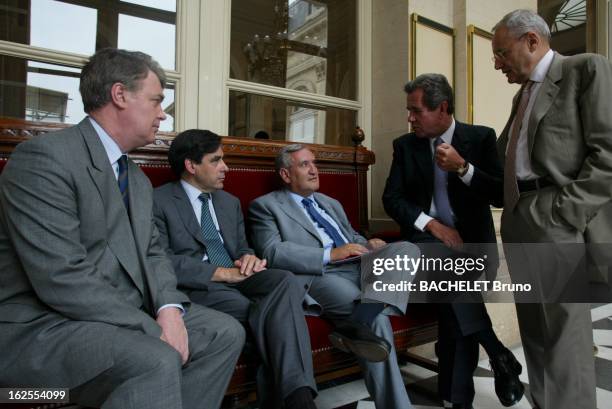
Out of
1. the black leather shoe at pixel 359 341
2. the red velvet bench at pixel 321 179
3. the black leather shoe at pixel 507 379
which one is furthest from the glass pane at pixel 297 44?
the black leather shoe at pixel 507 379

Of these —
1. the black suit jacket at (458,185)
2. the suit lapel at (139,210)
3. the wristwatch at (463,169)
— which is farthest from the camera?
the black suit jacket at (458,185)

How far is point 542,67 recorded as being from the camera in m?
1.80

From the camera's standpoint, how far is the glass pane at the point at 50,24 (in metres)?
2.22

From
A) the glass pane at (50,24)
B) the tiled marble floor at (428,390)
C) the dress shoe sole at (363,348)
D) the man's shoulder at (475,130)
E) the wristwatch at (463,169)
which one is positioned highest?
the glass pane at (50,24)

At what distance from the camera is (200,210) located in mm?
2076

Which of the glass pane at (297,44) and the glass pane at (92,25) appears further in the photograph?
the glass pane at (297,44)

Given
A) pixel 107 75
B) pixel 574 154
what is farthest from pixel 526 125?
pixel 107 75

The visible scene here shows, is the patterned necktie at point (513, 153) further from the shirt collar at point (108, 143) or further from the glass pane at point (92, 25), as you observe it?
the glass pane at point (92, 25)

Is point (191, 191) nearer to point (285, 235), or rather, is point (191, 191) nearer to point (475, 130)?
point (285, 235)

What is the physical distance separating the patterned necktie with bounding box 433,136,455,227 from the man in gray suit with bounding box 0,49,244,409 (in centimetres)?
132

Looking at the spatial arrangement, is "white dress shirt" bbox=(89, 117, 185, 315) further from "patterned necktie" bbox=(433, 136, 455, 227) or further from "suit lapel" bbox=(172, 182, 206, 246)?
"patterned necktie" bbox=(433, 136, 455, 227)

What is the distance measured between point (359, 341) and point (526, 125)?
1.15 m

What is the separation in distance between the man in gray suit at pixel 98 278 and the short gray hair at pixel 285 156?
37.8 inches

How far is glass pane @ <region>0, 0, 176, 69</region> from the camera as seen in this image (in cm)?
224
